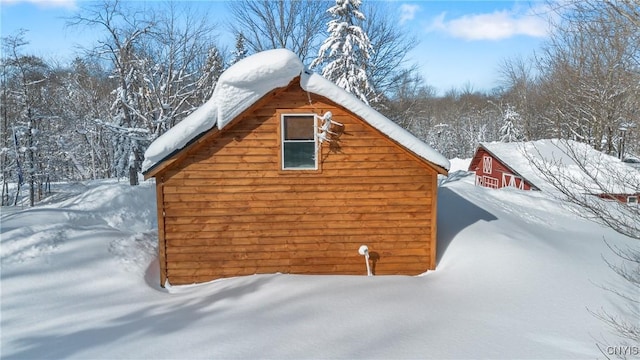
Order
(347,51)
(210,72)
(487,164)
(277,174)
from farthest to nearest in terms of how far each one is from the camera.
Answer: (487,164) → (210,72) → (347,51) → (277,174)

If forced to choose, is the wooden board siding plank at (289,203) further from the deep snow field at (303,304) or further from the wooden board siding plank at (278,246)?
the deep snow field at (303,304)

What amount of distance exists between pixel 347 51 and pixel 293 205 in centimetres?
1267

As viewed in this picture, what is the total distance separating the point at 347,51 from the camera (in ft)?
59.3

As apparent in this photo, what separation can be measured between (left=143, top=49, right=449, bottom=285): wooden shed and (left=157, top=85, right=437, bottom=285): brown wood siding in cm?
2

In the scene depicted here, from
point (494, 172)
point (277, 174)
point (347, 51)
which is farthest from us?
point (494, 172)

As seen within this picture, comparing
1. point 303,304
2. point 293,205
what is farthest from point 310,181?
point 303,304

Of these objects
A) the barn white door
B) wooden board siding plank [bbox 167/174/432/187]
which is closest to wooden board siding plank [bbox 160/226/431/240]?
wooden board siding plank [bbox 167/174/432/187]

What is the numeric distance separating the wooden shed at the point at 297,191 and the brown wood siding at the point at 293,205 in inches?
0.8

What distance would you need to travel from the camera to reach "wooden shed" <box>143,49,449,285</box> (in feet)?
24.3

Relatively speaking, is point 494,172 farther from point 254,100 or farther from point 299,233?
point 254,100

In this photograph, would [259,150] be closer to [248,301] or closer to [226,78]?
[226,78]

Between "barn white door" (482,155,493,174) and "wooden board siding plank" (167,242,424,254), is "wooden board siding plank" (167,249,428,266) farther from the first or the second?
"barn white door" (482,155,493,174)

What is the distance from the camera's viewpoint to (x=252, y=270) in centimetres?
773

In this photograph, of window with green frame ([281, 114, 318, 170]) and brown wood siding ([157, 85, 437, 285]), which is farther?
window with green frame ([281, 114, 318, 170])
